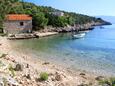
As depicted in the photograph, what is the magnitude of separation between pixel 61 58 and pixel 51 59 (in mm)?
1634

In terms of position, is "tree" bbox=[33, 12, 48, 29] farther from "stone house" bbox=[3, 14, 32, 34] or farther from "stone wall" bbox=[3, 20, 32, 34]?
"stone wall" bbox=[3, 20, 32, 34]

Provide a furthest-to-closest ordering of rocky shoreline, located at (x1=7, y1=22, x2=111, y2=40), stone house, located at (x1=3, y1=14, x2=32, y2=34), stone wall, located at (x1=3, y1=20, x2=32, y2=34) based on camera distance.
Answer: stone house, located at (x1=3, y1=14, x2=32, y2=34) → stone wall, located at (x1=3, y1=20, x2=32, y2=34) → rocky shoreline, located at (x1=7, y1=22, x2=111, y2=40)

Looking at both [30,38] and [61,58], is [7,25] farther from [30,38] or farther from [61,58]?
[61,58]

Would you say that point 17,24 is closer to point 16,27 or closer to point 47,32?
point 16,27

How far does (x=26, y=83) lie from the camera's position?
60.2 ft

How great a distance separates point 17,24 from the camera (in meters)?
72.8

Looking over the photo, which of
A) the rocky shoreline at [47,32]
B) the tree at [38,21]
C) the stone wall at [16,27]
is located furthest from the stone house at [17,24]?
the rocky shoreline at [47,32]

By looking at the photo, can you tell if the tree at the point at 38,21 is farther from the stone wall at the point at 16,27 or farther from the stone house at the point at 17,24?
the stone wall at the point at 16,27

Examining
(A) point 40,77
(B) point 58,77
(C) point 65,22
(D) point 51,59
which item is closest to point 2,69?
(A) point 40,77

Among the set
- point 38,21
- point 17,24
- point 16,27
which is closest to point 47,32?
point 38,21

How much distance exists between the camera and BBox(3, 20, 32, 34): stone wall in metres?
70.7

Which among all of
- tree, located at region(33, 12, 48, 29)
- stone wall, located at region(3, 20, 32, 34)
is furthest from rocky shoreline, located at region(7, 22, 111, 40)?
stone wall, located at region(3, 20, 32, 34)

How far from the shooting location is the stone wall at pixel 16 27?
70.7m

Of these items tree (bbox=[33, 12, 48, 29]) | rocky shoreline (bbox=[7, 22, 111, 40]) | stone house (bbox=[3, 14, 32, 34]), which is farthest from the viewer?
tree (bbox=[33, 12, 48, 29])
